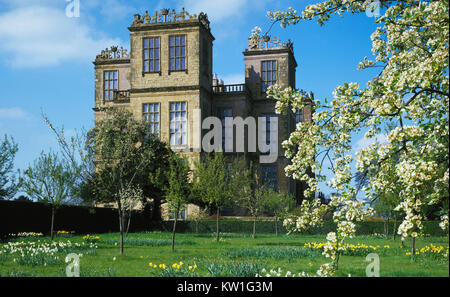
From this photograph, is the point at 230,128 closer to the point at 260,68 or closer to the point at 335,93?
the point at 260,68

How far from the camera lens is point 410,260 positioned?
10516 millimetres

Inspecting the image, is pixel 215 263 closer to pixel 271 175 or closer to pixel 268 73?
pixel 271 175

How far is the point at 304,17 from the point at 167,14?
82.6 feet

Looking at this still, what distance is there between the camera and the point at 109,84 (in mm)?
34438

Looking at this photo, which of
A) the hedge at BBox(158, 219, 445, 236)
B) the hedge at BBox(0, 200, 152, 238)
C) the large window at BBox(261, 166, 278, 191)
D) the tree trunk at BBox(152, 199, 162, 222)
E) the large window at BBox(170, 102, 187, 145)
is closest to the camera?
the hedge at BBox(0, 200, 152, 238)

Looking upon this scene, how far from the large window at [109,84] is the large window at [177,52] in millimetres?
6857

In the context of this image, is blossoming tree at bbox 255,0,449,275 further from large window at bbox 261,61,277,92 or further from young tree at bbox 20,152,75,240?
large window at bbox 261,61,277,92

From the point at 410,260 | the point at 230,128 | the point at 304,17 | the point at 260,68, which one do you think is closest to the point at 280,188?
the point at 230,128

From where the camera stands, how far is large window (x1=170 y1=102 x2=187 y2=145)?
28781mm

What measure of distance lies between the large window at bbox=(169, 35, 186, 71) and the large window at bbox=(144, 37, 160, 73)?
0.92 m

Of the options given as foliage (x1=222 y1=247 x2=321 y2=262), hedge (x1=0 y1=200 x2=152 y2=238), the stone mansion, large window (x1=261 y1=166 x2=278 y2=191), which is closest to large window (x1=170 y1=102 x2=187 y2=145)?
the stone mansion

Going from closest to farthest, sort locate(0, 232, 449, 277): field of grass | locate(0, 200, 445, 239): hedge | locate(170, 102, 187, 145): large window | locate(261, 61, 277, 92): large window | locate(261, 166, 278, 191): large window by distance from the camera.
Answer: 1. locate(0, 232, 449, 277): field of grass
2. locate(0, 200, 445, 239): hedge
3. locate(170, 102, 187, 145): large window
4. locate(261, 166, 278, 191): large window
5. locate(261, 61, 277, 92): large window

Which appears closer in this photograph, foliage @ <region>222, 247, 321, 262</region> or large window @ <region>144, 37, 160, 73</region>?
foliage @ <region>222, 247, 321, 262</region>

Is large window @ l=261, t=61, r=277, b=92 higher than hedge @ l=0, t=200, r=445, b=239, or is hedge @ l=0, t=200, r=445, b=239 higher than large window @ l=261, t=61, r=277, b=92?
large window @ l=261, t=61, r=277, b=92
